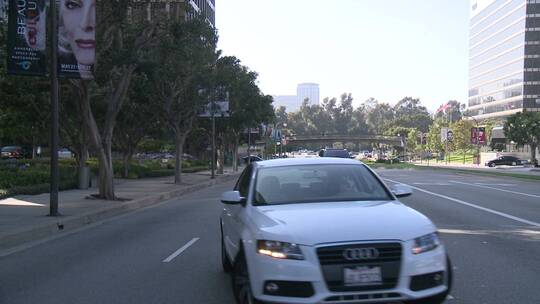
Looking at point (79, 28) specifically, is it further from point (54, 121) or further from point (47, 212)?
point (47, 212)

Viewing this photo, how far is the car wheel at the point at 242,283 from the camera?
5.56 m

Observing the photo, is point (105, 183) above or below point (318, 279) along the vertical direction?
below

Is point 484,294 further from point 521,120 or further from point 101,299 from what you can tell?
point 521,120

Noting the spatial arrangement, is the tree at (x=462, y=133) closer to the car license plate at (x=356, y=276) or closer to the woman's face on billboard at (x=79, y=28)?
the woman's face on billboard at (x=79, y=28)

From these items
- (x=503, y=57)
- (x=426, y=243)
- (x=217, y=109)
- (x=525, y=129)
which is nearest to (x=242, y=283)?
(x=426, y=243)

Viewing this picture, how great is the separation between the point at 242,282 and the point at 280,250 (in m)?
0.77

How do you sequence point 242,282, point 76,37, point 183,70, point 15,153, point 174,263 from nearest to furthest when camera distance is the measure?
point 242,282
point 174,263
point 76,37
point 183,70
point 15,153

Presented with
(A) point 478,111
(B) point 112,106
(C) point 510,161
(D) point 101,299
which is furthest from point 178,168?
(A) point 478,111

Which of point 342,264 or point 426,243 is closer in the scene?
point 342,264

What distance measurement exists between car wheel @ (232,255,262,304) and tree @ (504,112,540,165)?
73804mm

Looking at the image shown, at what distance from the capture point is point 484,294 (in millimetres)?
6754

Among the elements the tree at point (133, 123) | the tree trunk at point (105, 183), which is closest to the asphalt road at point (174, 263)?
the tree trunk at point (105, 183)

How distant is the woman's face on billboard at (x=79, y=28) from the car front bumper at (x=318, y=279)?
457 inches

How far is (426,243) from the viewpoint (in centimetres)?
539
